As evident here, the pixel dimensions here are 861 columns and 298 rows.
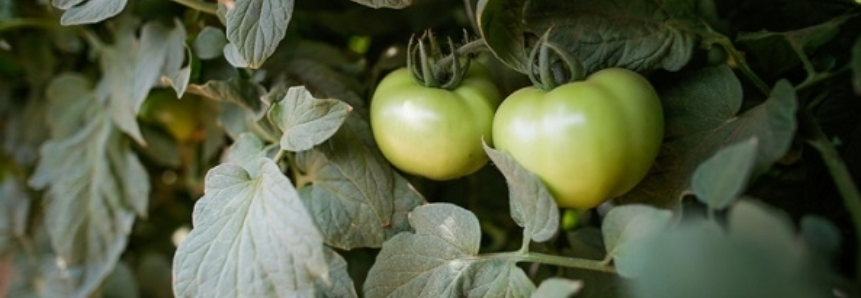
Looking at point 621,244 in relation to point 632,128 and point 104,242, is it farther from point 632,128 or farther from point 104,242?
point 104,242

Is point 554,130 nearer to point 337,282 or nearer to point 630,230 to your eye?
point 630,230

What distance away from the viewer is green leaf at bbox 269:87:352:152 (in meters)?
0.41

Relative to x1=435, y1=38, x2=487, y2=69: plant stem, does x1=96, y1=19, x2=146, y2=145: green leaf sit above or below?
below

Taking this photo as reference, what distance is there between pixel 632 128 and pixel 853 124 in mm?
142

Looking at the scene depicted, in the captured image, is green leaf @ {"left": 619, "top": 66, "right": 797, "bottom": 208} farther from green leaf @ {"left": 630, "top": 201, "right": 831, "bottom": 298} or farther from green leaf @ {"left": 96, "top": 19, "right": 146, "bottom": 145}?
green leaf @ {"left": 96, "top": 19, "right": 146, "bottom": 145}

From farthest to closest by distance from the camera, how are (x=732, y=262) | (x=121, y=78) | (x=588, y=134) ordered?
1. (x=121, y=78)
2. (x=588, y=134)
3. (x=732, y=262)

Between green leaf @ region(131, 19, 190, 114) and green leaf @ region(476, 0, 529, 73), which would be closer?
green leaf @ region(476, 0, 529, 73)

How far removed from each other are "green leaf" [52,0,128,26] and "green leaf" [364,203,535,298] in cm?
20

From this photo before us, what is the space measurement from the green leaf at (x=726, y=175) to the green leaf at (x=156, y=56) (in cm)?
32

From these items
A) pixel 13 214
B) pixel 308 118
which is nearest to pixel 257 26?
pixel 308 118

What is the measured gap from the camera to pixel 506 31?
1.32ft

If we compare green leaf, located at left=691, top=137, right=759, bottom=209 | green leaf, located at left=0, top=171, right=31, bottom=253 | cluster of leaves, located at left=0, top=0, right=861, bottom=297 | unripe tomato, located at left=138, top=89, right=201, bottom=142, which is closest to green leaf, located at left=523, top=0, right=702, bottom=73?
cluster of leaves, located at left=0, top=0, right=861, bottom=297

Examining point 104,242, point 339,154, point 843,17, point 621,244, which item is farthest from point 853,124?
point 104,242

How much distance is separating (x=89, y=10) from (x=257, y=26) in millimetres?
114
